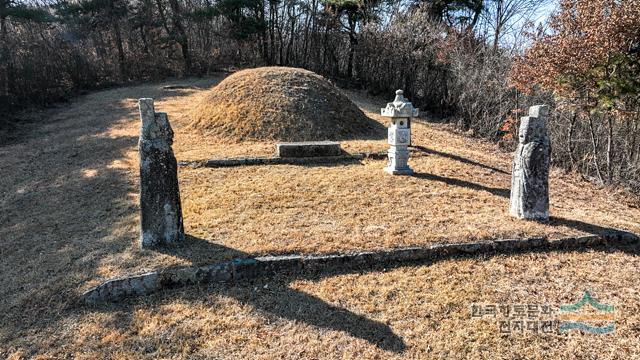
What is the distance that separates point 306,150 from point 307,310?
Answer: 4536mm

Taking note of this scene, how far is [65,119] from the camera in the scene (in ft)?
38.9

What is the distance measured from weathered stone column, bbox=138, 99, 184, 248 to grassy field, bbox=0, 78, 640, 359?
0.23 metres

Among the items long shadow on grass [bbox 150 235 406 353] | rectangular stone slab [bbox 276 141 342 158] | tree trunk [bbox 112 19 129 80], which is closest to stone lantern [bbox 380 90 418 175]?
rectangular stone slab [bbox 276 141 342 158]

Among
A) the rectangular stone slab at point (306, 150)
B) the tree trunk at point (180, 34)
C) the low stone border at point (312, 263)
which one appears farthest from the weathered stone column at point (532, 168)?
the tree trunk at point (180, 34)

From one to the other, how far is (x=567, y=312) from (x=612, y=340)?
347 mm

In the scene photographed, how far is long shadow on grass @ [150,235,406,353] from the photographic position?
294cm

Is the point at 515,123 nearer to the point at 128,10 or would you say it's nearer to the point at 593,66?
the point at 593,66

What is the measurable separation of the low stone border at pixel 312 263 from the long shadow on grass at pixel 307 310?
0.44ft

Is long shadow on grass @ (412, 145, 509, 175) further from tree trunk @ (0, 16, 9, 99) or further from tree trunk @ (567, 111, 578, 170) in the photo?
tree trunk @ (0, 16, 9, 99)

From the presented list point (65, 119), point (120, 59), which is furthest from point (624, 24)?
point (120, 59)

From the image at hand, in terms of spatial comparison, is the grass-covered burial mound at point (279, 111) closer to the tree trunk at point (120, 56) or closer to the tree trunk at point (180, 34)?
the tree trunk at point (180, 34)

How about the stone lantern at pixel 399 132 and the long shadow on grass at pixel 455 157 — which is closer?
the stone lantern at pixel 399 132

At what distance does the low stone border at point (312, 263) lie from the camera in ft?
11.3

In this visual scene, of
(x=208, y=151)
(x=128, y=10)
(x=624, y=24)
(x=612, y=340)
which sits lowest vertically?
(x=612, y=340)
